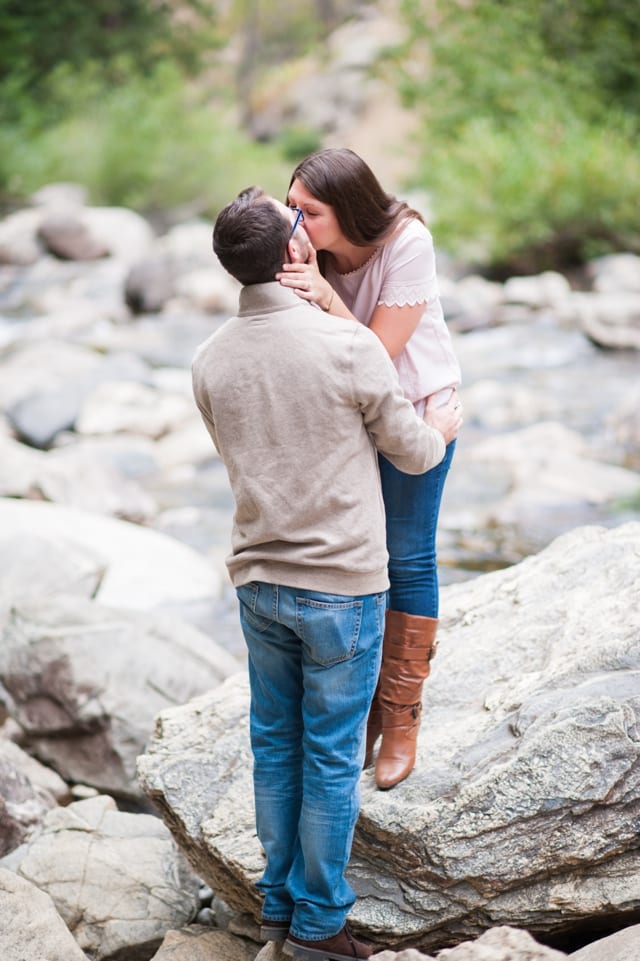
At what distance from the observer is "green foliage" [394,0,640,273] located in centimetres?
1554

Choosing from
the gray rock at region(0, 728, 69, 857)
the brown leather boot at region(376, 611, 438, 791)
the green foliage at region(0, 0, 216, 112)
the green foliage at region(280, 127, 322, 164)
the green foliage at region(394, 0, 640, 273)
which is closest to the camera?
the brown leather boot at region(376, 611, 438, 791)

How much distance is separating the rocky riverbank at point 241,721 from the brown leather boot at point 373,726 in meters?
0.17

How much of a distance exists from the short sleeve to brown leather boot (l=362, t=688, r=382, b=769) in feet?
3.20

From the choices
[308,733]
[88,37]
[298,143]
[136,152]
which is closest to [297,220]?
[308,733]

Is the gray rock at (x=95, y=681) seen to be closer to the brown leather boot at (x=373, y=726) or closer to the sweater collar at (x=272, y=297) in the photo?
the brown leather boot at (x=373, y=726)

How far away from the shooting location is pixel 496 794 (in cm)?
244

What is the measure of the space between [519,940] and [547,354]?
10169mm

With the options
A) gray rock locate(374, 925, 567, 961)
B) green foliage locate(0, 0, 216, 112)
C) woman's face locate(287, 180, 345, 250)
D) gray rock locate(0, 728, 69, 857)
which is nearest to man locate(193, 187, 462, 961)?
woman's face locate(287, 180, 345, 250)

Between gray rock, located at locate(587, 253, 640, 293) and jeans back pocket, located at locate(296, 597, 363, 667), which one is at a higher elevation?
jeans back pocket, located at locate(296, 597, 363, 667)

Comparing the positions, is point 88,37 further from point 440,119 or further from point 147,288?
point 147,288

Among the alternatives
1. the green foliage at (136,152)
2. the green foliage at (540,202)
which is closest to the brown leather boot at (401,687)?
the green foliage at (540,202)

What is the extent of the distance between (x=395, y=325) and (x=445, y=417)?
0.76 ft

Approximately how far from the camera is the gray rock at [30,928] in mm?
2633

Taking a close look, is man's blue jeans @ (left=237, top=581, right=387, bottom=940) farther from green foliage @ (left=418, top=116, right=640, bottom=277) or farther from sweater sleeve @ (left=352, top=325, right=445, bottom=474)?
green foliage @ (left=418, top=116, right=640, bottom=277)
